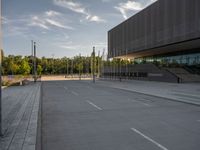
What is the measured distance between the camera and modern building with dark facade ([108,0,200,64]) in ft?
128

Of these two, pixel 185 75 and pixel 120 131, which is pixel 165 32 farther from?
pixel 120 131

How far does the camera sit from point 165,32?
148 ft

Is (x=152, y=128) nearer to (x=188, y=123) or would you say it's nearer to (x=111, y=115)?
(x=188, y=123)

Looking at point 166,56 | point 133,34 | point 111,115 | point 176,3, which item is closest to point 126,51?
point 133,34

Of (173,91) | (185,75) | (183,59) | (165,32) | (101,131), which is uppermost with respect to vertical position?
(165,32)

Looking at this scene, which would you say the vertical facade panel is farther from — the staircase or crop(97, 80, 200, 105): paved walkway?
crop(97, 80, 200, 105): paved walkway

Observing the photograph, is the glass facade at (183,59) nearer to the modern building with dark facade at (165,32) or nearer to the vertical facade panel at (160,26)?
the modern building with dark facade at (165,32)

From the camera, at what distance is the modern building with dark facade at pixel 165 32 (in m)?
39.1

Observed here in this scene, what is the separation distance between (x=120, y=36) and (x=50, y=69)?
72.1 metres

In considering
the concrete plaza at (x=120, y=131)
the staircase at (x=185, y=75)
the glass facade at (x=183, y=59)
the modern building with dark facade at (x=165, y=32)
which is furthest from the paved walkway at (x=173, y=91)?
the glass facade at (x=183, y=59)

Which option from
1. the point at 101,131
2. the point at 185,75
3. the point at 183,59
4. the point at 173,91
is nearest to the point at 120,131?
the point at 101,131

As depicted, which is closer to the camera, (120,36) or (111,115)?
(111,115)

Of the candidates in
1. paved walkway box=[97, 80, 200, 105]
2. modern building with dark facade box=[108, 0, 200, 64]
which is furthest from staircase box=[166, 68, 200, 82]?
paved walkway box=[97, 80, 200, 105]

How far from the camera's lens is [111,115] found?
10.6 meters
